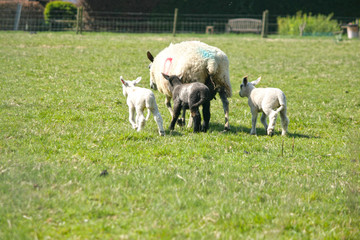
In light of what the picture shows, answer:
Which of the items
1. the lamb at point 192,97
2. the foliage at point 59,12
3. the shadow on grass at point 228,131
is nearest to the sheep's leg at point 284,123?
the shadow on grass at point 228,131

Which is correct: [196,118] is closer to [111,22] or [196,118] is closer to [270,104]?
[270,104]

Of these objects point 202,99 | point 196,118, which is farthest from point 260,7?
point 202,99

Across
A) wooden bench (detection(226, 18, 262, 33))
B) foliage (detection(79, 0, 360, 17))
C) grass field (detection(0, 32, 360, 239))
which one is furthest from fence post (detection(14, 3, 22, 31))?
grass field (detection(0, 32, 360, 239))

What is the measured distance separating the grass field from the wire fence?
20.5m

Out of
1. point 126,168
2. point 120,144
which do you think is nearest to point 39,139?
point 120,144

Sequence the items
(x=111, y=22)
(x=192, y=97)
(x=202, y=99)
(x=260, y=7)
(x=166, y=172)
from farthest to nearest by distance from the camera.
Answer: (x=260, y=7), (x=111, y=22), (x=192, y=97), (x=202, y=99), (x=166, y=172)

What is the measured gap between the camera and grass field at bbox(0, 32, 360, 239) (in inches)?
157

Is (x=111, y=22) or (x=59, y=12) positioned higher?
(x=59, y=12)

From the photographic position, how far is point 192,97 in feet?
23.8

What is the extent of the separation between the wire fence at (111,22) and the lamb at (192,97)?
21815 millimetres

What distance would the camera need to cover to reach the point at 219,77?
8.17m

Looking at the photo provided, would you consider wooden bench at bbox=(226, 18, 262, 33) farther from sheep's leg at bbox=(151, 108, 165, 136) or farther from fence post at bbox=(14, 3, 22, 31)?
sheep's leg at bbox=(151, 108, 165, 136)

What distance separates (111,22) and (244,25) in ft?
34.3

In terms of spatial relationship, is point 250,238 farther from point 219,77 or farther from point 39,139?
point 219,77
